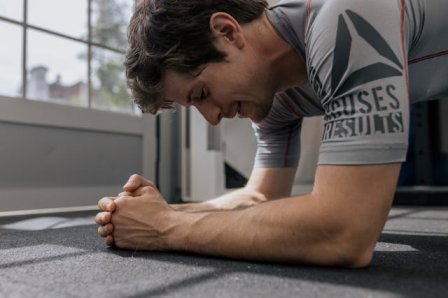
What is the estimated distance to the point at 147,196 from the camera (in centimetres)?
87

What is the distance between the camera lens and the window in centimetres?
174

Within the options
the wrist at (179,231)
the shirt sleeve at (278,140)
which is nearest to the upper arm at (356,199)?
the wrist at (179,231)

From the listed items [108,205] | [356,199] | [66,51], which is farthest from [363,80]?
[66,51]

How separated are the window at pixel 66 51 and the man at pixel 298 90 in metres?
1.02

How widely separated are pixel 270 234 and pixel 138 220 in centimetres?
26

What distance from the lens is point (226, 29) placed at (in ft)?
2.71

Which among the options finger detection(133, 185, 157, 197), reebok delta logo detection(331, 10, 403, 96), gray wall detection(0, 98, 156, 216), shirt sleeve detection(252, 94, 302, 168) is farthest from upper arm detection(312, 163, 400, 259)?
gray wall detection(0, 98, 156, 216)

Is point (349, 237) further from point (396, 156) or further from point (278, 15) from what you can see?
point (278, 15)

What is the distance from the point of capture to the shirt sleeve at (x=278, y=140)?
1.22 metres

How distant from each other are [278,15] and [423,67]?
0.29 meters

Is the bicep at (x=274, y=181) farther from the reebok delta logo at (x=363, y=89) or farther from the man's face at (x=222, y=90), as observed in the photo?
the reebok delta logo at (x=363, y=89)

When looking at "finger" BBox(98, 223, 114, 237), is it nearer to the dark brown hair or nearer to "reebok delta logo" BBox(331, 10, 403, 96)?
the dark brown hair

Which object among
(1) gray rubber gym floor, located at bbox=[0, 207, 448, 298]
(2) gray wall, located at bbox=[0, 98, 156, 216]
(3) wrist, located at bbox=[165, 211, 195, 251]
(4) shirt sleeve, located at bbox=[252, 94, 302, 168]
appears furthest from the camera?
(2) gray wall, located at bbox=[0, 98, 156, 216]

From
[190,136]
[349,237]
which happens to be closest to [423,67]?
[349,237]
